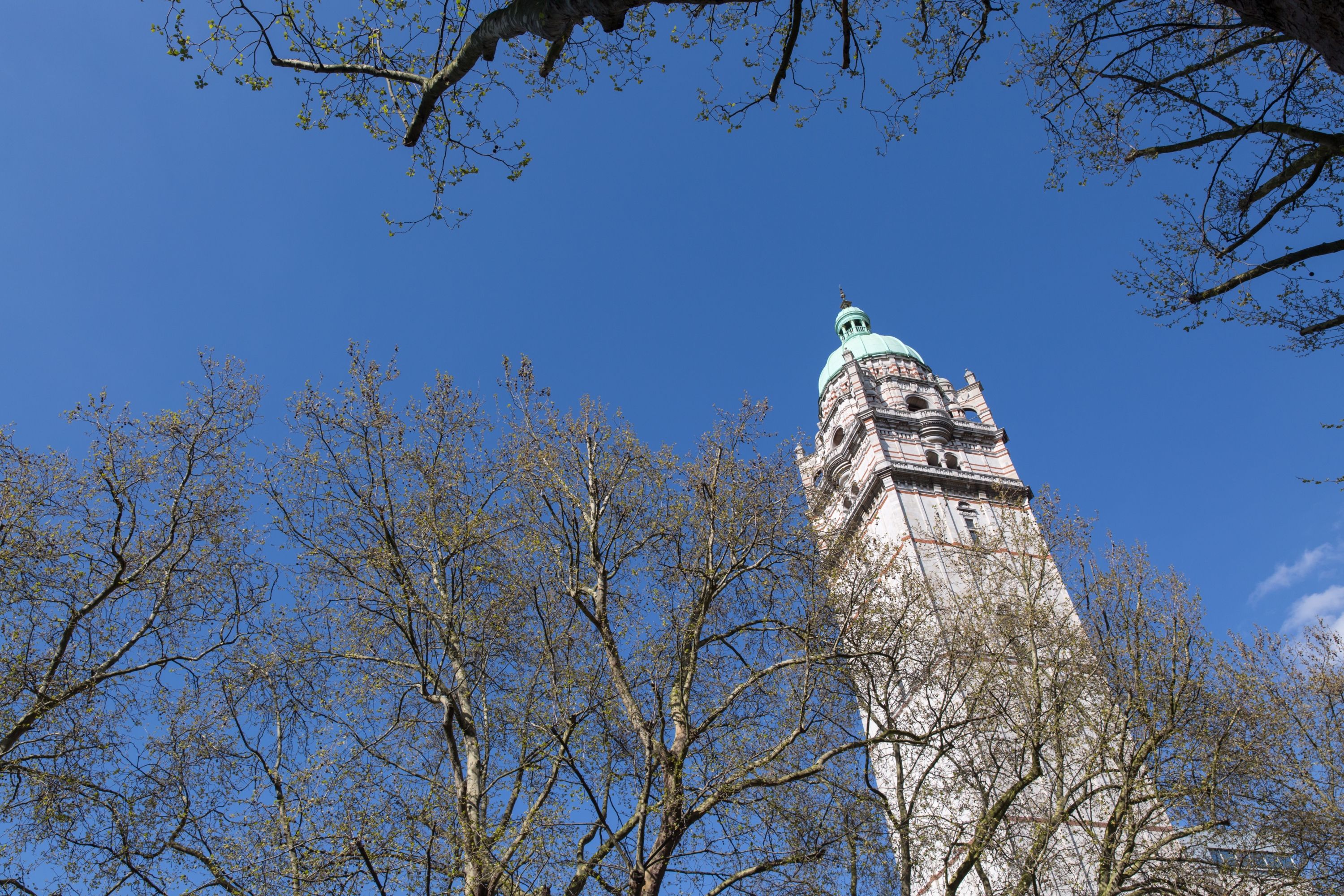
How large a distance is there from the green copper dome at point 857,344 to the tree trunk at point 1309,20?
4409cm

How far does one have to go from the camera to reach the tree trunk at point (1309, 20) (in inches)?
215

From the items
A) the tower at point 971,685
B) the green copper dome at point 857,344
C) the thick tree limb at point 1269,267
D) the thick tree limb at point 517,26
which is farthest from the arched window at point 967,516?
the thick tree limb at point 517,26

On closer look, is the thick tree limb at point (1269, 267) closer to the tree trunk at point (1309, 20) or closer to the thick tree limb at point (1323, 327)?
the thick tree limb at point (1323, 327)

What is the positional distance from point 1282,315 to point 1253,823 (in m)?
10.5

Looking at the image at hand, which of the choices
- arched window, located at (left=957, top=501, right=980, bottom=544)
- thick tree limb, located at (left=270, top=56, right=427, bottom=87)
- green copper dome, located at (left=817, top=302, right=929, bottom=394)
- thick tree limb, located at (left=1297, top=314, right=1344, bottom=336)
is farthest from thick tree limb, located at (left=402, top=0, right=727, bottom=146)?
green copper dome, located at (left=817, top=302, right=929, bottom=394)

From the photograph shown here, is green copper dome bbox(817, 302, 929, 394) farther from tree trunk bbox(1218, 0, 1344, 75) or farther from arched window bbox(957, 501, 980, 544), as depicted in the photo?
tree trunk bbox(1218, 0, 1344, 75)

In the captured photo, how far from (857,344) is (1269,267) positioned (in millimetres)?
44437

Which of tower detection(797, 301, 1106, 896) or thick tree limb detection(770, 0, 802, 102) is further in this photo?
tower detection(797, 301, 1106, 896)

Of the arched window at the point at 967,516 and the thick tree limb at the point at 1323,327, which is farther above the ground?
the arched window at the point at 967,516

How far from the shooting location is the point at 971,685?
19.7 metres

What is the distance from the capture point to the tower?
13.7 m

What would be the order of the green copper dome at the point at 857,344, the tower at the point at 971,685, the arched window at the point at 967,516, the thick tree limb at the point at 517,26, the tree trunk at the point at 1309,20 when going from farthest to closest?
the green copper dome at the point at 857,344, the arched window at the point at 967,516, the tower at the point at 971,685, the thick tree limb at the point at 517,26, the tree trunk at the point at 1309,20

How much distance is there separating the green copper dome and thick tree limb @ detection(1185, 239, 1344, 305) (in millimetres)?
39746

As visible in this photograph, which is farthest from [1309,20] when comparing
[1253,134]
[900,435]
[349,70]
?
[900,435]
